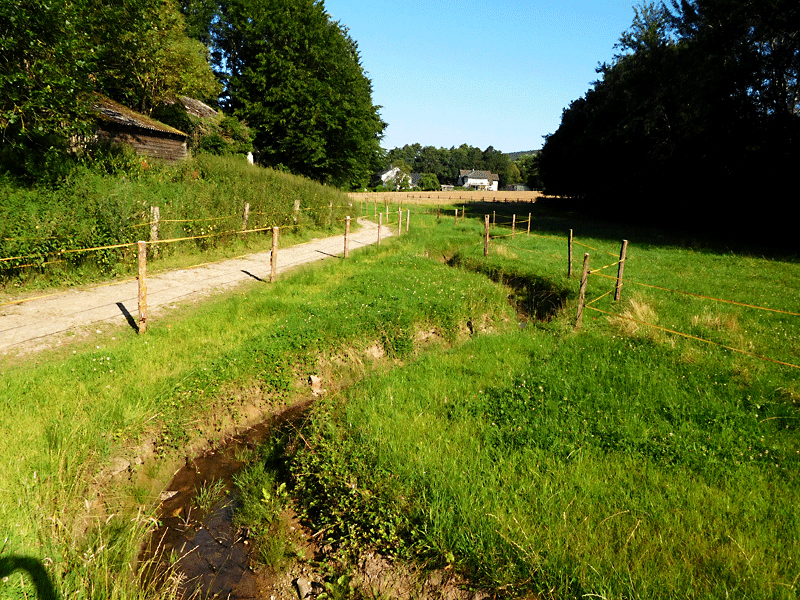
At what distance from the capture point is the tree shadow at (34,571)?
3344 mm

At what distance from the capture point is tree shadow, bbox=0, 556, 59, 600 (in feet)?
11.0

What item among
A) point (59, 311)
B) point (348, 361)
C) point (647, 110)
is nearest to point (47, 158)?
point (59, 311)

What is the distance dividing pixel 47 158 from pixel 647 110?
2970 cm

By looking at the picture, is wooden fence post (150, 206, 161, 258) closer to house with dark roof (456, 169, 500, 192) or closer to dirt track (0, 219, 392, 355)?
dirt track (0, 219, 392, 355)

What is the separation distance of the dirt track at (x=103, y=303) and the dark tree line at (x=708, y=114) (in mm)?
23836

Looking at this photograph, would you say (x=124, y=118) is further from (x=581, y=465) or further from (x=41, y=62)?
(x=581, y=465)

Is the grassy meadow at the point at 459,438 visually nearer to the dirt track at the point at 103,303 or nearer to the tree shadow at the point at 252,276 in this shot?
the dirt track at the point at 103,303

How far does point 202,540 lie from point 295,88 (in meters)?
34.8

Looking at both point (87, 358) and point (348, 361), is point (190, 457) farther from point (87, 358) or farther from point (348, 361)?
point (348, 361)

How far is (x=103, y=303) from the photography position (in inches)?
367

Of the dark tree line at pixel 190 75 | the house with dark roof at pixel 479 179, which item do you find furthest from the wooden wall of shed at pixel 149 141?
the house with dark roof at pixel 479 179

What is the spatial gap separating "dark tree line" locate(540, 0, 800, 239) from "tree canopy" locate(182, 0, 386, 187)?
19734mm

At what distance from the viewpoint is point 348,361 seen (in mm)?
8398

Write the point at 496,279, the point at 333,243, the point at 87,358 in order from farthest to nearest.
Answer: the point at 333,243 → the point at 496,279 → the point at 87,358
